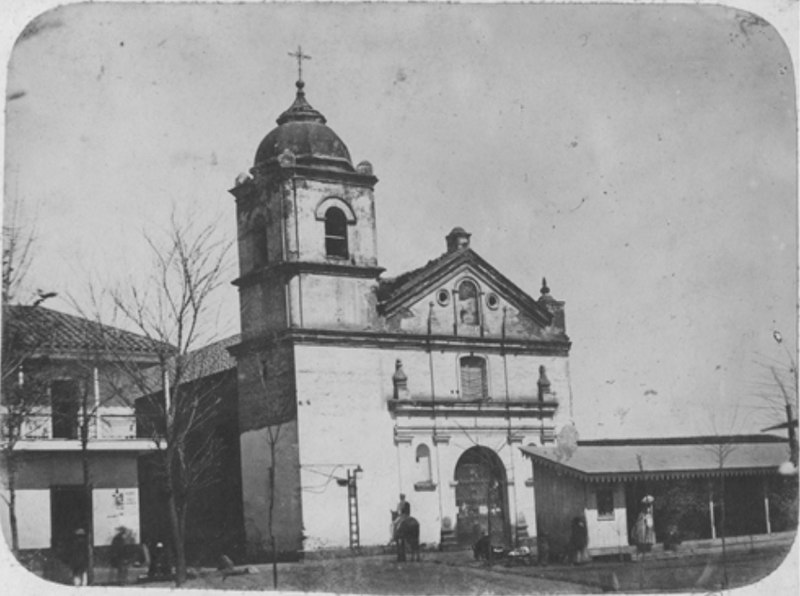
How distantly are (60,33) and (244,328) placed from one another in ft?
36.8

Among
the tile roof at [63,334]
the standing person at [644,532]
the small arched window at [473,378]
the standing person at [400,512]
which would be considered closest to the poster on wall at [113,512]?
the tile roof at [63,334]

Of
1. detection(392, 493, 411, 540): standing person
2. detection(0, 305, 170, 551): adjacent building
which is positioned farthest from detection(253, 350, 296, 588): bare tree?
detection(0, 305, 170, 551): adjacent building

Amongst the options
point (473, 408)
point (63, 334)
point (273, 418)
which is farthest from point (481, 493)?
point (63, 334)

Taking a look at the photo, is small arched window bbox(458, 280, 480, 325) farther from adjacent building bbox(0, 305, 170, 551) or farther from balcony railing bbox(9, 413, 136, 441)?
balcony railing bbox(9, 413, 136, 441)

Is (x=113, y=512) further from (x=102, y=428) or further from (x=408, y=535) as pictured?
(x=408, y=535)

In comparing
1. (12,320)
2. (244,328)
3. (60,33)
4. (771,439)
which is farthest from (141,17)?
(771,439)

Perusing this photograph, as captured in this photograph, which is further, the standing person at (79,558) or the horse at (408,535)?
the horse at (408,535)

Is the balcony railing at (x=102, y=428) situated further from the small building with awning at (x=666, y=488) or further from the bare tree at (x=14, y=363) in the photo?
the small building with awning at (x=666, y=488)

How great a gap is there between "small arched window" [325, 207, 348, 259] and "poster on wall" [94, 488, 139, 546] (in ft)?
22.2

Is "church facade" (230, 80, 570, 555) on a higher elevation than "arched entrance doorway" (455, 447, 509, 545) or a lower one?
higher

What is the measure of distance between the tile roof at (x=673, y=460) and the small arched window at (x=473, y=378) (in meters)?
4.71

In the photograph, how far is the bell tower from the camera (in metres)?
27.9

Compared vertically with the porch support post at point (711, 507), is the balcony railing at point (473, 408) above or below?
above

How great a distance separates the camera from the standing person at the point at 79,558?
68.4ft
